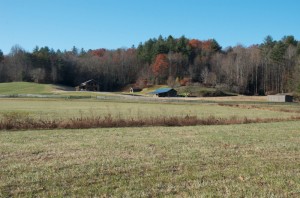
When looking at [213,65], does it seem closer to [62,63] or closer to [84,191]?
[62,63]

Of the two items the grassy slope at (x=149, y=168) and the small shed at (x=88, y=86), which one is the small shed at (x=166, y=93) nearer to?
the small shed at (x=88, y=86)

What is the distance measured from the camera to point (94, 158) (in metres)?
11.6

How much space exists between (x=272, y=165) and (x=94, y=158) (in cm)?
515

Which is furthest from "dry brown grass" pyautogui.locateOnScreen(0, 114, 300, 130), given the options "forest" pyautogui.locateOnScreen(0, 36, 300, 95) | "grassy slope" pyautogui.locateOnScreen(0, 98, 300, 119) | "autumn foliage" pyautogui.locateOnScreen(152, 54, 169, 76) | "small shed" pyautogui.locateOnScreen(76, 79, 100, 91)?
"autumn foliage" pyautogui.locateOnScreen(152, 54, 169, 76)

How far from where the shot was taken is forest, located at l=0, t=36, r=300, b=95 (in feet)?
489

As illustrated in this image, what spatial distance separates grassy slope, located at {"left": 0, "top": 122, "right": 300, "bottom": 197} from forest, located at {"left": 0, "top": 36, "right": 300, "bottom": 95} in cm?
13213

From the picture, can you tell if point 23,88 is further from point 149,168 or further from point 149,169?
point 149,169

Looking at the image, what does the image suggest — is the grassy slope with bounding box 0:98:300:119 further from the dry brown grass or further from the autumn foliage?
the autumn foliage

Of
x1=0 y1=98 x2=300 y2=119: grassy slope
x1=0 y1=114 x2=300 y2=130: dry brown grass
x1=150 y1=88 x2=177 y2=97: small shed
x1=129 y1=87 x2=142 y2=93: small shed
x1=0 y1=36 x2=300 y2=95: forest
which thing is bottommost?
x1=0 y1=98 x2=300 y2=119: grassy slope

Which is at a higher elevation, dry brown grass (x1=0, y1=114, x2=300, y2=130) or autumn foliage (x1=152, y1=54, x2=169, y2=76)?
autumn foliage (x1=152, y1=54, x2=169, y2=76)

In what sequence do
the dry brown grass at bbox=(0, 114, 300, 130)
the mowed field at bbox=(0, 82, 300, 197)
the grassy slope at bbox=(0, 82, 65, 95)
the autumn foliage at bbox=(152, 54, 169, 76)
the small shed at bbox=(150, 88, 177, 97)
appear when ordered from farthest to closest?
1. the autumn foliage at bbox=(152, 54, 169, 76)
2. the grassy slope at bbox=(0, 82, 65, 95)
3. the small shed at bbox=(150, 88, 177, 97)
4. the dry brown grass at bbox=(0, 114, 300, 130)
5. the mowed field at bbox=(0, 82, 300, 197)

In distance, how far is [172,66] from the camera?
166 m

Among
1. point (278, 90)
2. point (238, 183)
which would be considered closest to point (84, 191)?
point (238, 183)

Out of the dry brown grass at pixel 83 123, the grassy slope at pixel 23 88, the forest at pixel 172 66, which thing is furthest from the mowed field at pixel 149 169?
the forest at pixel 172 66
